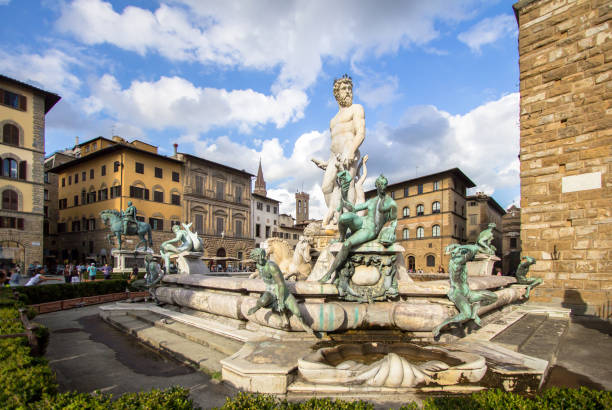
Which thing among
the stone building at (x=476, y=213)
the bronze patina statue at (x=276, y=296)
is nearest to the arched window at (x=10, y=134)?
the bronze patina statue at (x=276, y=296)

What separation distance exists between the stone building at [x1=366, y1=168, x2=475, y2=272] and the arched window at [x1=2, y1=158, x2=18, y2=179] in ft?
130

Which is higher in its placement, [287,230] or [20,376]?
[287,230]

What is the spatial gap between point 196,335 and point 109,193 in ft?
116

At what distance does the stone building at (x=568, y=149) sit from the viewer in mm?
9578

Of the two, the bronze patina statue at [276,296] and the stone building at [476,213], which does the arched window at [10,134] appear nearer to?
the bronze patina statue at [276,296]

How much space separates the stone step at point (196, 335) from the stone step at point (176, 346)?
57 mm

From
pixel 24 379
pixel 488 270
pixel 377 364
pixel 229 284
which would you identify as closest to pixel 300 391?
pixel 377 364

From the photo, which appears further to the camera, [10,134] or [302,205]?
[302,205]

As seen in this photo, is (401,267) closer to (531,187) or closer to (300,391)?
(300,391)

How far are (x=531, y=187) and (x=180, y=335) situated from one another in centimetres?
1143

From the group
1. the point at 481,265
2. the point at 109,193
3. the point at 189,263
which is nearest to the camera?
the point at 481,265

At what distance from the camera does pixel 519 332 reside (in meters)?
5.64

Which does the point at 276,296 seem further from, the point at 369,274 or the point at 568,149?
the point at 568,149

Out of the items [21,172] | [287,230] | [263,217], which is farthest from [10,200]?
[287,230]
